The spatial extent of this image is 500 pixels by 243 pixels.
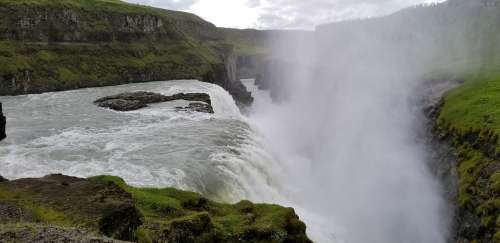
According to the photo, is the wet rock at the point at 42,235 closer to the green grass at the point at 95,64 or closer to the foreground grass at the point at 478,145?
the foreground grass at the point at 478,145

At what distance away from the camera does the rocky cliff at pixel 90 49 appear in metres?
64.1

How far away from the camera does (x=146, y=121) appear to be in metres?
40.3

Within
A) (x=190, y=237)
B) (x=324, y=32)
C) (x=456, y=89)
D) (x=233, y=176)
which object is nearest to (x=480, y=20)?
(x=456, y=89)

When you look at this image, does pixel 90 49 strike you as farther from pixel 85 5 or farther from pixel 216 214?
pixel 216 214

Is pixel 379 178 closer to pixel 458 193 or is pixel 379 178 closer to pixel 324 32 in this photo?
pixel 458 193

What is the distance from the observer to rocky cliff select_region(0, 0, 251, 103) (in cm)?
6406

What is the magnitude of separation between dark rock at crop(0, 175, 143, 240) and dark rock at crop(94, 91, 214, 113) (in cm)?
3152

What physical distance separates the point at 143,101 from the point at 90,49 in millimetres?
→ 30303

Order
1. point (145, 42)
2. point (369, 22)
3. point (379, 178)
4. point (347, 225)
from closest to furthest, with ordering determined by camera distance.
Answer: point (347, 225) < point (379, 178) < point (145, 42) < point (369, 22)

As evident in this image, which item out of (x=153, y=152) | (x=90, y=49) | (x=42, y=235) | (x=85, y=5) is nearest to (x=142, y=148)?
(x=153, y=152)

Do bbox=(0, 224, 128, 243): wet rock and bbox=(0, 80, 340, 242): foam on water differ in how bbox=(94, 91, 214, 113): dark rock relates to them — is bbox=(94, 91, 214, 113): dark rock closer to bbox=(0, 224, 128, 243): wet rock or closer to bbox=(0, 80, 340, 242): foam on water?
bbox=(0, 80, 340, 242): foam on water

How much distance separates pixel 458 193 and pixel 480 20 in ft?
246

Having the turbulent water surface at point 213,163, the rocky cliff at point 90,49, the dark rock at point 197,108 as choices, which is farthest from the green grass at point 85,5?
the dark rock at point 197,108

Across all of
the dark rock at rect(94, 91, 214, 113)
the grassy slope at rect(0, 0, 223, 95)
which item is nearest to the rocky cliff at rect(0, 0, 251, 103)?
the grassy slope at rect(0, 0, 223, 95)
